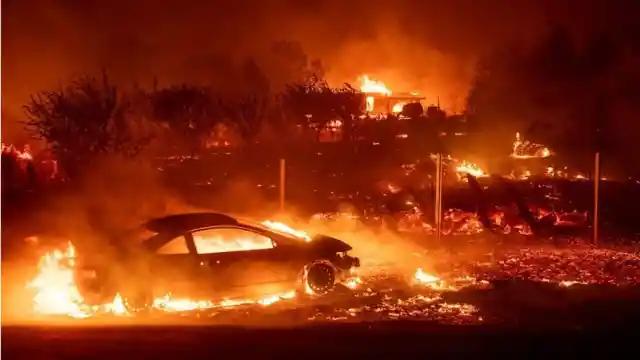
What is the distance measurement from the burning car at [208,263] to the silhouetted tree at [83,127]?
13777mm

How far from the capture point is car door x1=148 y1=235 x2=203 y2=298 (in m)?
9.91

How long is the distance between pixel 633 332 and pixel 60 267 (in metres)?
6.38

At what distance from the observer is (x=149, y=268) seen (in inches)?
388

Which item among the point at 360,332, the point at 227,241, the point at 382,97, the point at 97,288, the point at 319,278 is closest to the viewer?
the point at 360,332

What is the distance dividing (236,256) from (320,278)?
114cm

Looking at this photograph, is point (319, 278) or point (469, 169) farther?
point (469, 169)

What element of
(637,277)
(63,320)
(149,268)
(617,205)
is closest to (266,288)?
(149,268)

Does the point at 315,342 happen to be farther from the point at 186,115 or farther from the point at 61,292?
the point at 186,115

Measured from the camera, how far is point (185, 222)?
10289 millimetres

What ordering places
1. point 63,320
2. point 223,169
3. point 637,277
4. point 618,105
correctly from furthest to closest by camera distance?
point 618,105 → point 223,169 → point 637,277 → point 63,320

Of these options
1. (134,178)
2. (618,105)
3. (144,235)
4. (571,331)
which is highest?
(618,105)

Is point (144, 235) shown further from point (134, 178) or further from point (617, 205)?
point (617, 205)

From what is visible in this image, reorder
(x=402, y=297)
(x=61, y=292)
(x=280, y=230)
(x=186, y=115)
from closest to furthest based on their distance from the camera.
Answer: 1. (x=61, y=292)
2. (x=280, y=230)
3. (x=402, y=297)
4. (x=186, y=115)

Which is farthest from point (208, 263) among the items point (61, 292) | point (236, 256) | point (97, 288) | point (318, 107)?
point (318, 107)
